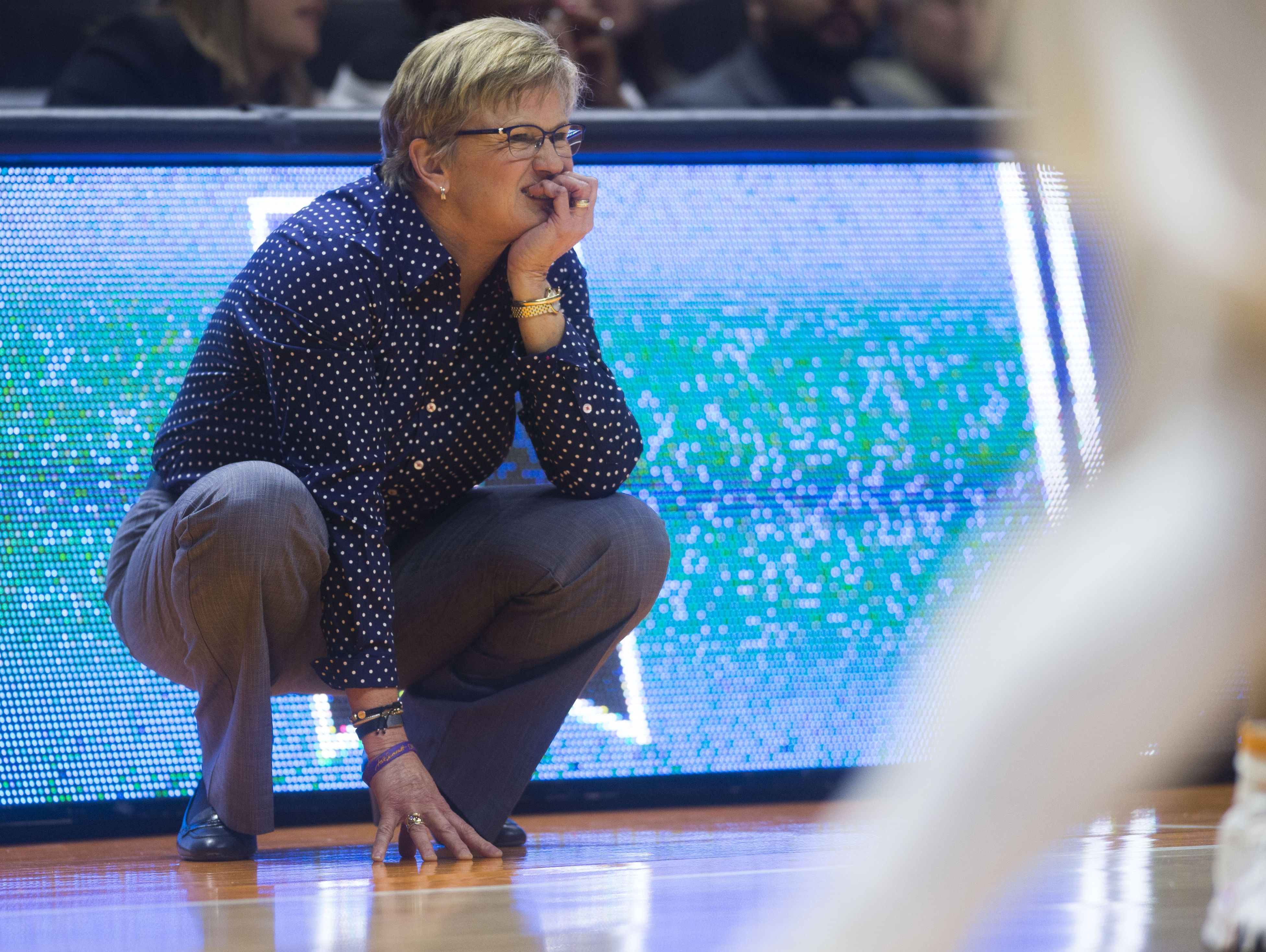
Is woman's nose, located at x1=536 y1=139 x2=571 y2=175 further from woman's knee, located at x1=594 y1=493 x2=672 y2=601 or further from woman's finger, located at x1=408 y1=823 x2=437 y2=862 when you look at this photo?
woman's finger, located at x1=408 y1=823 x2=437 y2=862

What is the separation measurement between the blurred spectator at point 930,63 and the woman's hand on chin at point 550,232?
1.75 meters

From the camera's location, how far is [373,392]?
61.6 inches

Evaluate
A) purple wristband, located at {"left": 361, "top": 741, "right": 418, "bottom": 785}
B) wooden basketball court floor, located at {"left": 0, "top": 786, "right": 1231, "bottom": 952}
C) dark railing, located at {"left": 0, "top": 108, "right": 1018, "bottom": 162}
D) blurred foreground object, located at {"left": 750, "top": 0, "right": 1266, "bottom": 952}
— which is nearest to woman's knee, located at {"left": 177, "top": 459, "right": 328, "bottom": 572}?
purple wristband, located at {"left": 361, "top": 741, "right": 418, "bottom": 785}

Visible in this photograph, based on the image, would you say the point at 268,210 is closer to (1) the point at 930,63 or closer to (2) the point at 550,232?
(2) the point at 550,232

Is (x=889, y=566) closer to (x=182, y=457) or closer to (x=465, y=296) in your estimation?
(x=465, y=296)

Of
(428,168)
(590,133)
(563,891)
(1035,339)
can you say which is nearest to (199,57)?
(590,133)

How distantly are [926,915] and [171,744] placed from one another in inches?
54.7

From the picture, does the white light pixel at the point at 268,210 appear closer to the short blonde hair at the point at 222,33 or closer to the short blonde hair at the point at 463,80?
the short blonde hair at the point at 463,80

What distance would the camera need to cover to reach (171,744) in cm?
183

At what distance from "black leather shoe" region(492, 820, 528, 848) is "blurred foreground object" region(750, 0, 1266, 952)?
0.88 meters

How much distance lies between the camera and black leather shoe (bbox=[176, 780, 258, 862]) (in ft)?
5.09

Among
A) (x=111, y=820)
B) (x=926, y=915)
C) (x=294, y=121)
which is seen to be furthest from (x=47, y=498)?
(x=926, y=915)

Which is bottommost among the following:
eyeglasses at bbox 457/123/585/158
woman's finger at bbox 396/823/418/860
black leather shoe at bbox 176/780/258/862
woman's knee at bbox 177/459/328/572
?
black leather shoe at bbox 176/780/258/862

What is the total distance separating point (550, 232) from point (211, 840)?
30.5 inches
